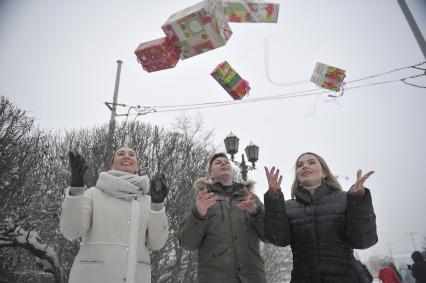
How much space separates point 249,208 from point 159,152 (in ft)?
A: 31.3

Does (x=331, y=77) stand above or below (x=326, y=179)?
above

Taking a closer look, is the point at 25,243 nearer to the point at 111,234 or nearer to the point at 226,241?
the point at 111,234

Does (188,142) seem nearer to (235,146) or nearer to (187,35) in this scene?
(235,146)

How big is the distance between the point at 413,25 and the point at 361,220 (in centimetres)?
495

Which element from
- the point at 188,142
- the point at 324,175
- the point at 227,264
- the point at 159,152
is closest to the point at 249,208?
the point at 227,264

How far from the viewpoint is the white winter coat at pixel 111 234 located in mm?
2377

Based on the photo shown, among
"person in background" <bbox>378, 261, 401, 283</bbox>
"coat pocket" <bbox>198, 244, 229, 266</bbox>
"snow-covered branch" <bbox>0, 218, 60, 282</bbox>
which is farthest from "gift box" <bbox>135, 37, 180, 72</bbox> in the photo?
"person in background" <bbox>378, 261, 401, 283</bbox>

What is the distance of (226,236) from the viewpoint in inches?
110

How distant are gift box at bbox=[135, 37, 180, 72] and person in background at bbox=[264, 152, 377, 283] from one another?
241 cm

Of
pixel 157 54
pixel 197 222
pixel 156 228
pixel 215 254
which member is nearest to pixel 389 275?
pixel 215 254

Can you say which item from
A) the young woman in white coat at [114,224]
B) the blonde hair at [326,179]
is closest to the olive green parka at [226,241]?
the young woman in white coat at [114,224]

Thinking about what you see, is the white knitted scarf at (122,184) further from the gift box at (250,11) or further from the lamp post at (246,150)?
the lamp post at (246,150)

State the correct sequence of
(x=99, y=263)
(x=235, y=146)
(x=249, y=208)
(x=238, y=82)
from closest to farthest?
(x=99, y=263)
(x=249, y=208)
(x=238, y=82)
(x=235, y=146)

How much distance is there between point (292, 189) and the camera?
3.06 m
